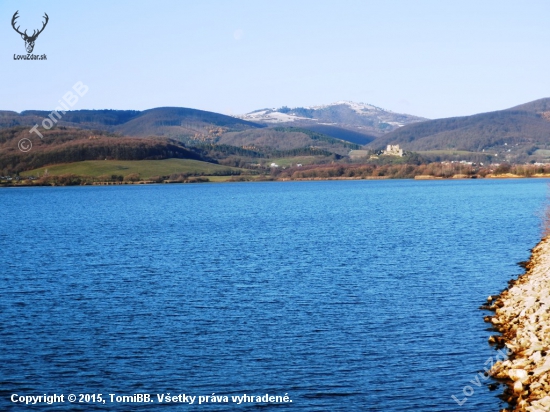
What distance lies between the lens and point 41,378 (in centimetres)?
1823

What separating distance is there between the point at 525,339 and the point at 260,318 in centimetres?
874

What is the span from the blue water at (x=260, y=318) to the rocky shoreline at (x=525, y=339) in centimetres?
62

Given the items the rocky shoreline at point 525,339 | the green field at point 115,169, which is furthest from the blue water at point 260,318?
the green field at point 115,169

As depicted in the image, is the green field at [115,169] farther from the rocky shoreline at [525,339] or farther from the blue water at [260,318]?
the rocky shoreline at [525,339]

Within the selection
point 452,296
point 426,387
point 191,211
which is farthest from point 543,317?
point 191,211

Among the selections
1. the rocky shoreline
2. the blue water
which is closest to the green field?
the blue water

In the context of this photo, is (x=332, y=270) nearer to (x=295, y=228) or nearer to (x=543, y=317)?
(x=543, y=317)

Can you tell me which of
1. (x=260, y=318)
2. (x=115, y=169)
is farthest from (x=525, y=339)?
(x=115, y=169)

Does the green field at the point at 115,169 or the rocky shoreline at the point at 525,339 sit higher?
the green field at the point at 115,169

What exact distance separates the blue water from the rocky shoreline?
622mm

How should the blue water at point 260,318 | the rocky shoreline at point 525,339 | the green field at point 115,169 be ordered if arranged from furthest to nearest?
the green field at point 115,169, the blue water at point 260,318, the rocky shoreline at point 525,339

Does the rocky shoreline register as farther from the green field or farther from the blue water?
the green field

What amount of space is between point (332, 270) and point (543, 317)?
14.7 meters

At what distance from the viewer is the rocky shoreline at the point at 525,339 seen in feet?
52.3
